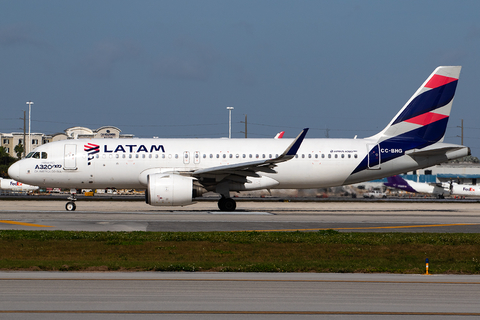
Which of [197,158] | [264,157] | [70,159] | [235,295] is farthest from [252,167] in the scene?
[235,295]

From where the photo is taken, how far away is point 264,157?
30766 millimetres

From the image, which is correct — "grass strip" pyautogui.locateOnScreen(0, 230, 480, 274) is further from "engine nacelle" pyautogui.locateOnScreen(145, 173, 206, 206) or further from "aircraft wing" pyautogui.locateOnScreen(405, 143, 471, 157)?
"aircraft wing" pyautogui.locateOnScreen(405, 143, 471, 157)

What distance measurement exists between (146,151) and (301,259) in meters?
18.4

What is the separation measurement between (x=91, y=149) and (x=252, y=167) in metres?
10.0

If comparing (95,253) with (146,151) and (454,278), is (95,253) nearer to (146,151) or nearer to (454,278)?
(454,278)

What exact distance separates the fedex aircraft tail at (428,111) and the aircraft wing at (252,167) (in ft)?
22.8

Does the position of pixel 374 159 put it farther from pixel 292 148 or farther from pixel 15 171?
pixel 15 171

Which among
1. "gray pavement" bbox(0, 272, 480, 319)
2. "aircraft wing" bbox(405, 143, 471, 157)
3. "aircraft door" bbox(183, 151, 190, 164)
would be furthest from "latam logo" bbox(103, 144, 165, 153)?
"gray pavement" bbox(0, 272, 480, 319)

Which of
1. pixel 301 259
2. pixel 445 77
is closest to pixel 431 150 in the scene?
pixel 445 77

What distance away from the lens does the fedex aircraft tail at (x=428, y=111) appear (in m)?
31.6

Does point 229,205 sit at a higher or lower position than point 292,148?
lower

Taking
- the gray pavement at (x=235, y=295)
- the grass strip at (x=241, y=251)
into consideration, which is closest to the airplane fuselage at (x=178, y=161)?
the grass strip at (x=241, y=251)

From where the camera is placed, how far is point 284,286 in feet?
33.5

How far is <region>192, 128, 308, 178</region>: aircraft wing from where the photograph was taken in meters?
27.6
